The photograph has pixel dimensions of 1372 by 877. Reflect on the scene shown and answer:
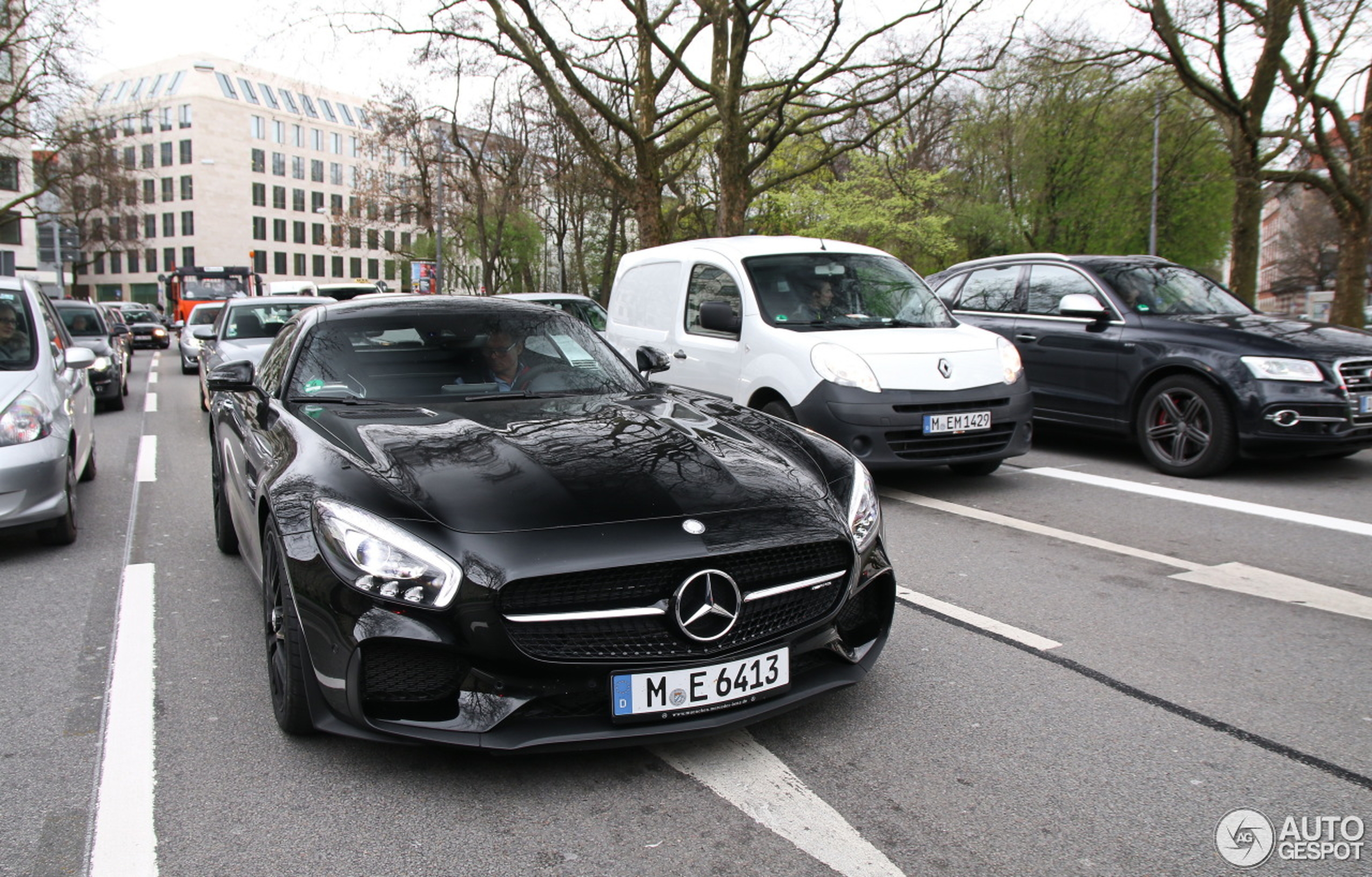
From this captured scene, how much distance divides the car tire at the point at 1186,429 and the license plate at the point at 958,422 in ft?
6.48

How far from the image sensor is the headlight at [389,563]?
2.74m

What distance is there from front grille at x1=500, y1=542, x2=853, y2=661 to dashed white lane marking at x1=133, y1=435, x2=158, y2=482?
6967 mm

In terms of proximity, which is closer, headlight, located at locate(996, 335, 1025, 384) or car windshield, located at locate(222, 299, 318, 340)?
headlight, located at locate(996, 335, 1025, 384)

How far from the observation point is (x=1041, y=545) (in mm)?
5840

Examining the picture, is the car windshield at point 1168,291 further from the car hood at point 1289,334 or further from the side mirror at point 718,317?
the side mirror at point 718,317

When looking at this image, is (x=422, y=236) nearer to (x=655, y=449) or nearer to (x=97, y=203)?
(x=97, y=203)

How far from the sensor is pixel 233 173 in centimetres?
9662

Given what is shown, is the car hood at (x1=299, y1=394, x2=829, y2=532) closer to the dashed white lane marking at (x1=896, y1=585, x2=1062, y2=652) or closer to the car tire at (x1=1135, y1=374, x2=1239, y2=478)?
the dashed white lane marking at (x1=896, y1=585, x2=1062, y2=652)

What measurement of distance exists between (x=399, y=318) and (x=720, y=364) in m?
3.71

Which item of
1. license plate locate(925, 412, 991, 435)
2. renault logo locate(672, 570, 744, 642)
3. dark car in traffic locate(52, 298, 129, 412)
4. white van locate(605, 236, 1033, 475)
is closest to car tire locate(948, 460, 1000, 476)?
white van locate(605, 236, 1033, 475)

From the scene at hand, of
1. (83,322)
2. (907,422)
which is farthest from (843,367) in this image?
(83,322)

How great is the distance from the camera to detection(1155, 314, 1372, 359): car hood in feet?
24.8

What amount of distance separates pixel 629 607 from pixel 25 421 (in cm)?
461

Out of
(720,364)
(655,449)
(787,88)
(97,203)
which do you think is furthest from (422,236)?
(655,449)
